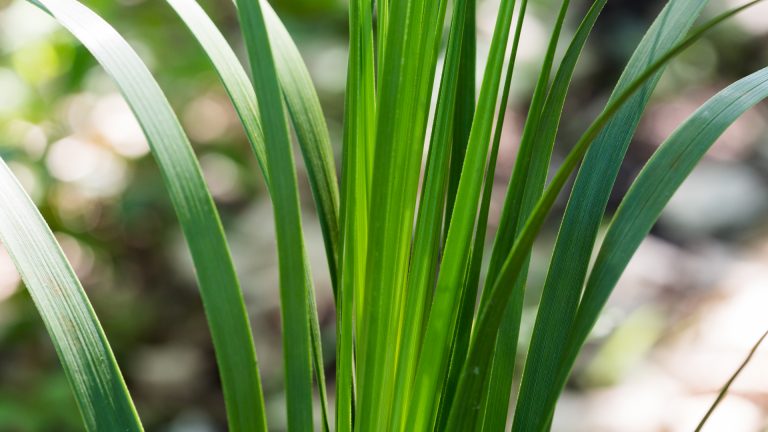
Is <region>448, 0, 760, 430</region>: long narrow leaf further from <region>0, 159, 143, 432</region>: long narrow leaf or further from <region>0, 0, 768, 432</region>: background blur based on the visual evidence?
<region>0, 0, 768, 432</region>: background blur

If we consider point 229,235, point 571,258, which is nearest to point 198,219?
point 571,258

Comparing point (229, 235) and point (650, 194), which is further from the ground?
point (229, 235)

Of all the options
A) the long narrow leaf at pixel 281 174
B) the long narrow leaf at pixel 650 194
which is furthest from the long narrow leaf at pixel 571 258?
the long narrow leaf at pixel 281 174

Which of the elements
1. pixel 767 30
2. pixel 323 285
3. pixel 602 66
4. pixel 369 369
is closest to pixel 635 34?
pixel 602 66

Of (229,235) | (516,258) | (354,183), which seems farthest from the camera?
(229,235)

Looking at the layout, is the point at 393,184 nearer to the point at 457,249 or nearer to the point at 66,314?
the point at 457,249

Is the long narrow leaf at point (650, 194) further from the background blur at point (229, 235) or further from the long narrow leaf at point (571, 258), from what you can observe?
the background blur at point (229, 235)

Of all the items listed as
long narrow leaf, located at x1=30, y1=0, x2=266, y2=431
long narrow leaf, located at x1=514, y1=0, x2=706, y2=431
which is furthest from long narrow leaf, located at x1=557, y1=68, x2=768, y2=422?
long narrow leaf, located at x1=30, y1=0, x2=266, y2=431
